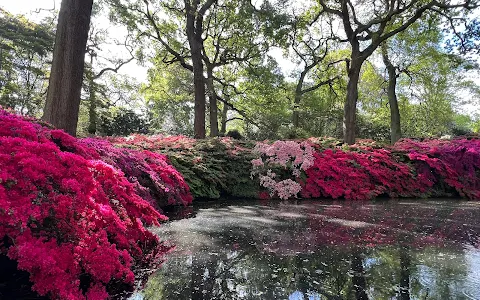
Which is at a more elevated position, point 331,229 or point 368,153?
point 368,153

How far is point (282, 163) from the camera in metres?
8.38

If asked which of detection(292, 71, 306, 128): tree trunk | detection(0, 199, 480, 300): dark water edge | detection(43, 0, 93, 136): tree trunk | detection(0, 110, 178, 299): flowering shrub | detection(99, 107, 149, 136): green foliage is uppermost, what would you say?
detection(292, 71, 306, 128): tree trunk

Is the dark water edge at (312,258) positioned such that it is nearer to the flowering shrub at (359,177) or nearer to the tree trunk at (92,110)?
the flowering shrub at (359,177)

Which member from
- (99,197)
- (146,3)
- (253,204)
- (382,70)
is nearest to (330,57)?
(382,70)

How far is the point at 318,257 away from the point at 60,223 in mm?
2409

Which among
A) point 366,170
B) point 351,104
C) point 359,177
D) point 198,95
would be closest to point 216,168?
point 359,177

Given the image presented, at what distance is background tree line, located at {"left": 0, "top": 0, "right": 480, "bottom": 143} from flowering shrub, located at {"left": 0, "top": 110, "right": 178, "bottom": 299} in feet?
8.59

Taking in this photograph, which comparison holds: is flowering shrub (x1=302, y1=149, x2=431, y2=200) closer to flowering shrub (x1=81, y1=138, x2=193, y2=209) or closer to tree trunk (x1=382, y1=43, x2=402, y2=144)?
flowering shrub (x1=81, y1=138, x2=193, y2=209)

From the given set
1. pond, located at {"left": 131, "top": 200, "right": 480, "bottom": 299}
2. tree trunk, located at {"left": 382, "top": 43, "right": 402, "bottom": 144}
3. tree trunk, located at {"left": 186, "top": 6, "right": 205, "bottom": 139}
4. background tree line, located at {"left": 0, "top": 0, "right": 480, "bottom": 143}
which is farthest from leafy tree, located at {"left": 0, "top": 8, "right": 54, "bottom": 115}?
tree trunk, located at {"left": 382, "top": 43, "right": 402, "bottom": 144}

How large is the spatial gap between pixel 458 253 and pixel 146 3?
535 inches

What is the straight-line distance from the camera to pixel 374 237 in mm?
4090

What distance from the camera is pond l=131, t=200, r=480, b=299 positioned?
2.44 m

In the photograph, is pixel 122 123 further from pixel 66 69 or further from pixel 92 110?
pixel 66 69

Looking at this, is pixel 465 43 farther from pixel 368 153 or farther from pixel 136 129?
pixel 136 129
